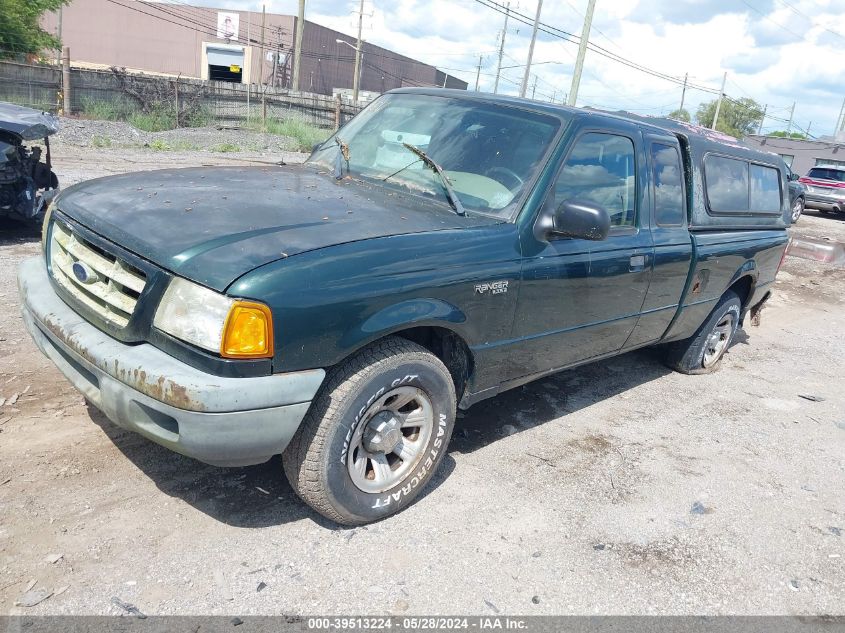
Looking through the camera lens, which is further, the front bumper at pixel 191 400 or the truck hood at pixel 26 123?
the truck hood at pixel 26 123

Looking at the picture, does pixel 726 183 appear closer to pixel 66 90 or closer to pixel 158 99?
pixel 66 90

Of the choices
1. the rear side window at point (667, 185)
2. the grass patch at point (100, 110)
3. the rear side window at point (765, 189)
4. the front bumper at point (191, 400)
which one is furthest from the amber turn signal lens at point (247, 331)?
the grass patch at point (100, 110)

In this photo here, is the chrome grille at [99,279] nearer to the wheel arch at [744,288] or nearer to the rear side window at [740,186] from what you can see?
the rear side window at [740,186]

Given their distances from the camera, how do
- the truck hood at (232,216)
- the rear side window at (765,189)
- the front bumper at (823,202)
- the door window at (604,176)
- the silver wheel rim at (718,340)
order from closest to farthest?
1. the truck hood at (232,216)
2. the door window at (604,176)
3. the rear side window at (765,189)
4. the silver wheel rim at (718,340)
5. the front bumper at (823,202)

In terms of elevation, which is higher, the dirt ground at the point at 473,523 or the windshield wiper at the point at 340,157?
the windshield wiper at the point at 340,157

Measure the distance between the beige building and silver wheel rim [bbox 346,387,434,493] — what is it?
53.8m

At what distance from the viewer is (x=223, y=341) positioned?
8.23ft

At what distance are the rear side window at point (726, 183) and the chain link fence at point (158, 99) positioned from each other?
21078 millimetres

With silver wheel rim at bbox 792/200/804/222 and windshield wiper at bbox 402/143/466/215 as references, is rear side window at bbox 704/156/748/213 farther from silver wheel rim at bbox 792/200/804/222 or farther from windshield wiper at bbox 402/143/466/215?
silver wheel rim at bbox 792/200/804/222

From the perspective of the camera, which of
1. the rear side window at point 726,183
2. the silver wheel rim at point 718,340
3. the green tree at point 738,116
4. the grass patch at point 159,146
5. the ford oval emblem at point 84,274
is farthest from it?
the green tree at point 738,116

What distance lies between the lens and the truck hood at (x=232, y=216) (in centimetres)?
264

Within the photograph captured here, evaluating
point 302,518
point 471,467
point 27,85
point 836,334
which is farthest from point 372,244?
point 27,85

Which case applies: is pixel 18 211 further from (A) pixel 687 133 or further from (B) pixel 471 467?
(A) pixel 687 133

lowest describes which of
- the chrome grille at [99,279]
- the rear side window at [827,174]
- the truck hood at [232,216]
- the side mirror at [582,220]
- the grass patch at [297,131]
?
the grass patch at [297,131]
